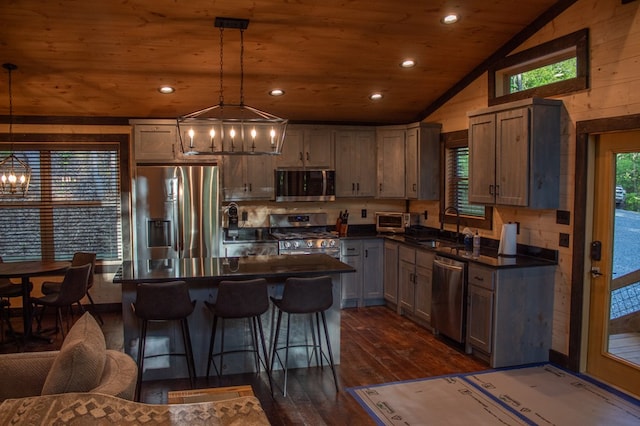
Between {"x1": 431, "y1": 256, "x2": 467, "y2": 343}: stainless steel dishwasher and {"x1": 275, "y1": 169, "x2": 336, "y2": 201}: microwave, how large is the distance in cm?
197

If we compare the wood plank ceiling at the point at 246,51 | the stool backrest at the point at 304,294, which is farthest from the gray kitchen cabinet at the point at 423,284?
the wood plank ceiling at the point at 246,51

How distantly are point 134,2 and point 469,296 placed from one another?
12.4 feet

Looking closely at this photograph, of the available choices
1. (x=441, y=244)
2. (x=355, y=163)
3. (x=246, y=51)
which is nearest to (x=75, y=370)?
(x=246, y=51)

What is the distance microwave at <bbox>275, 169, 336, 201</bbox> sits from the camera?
6.76 meters

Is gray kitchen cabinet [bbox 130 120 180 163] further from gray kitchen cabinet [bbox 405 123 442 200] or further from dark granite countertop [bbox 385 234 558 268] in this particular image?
dark granite countertop [bbox 385 234 558 268]

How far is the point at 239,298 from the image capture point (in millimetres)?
4027

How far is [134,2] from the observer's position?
13.1 feet

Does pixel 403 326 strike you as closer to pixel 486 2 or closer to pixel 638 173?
pixel 638 173

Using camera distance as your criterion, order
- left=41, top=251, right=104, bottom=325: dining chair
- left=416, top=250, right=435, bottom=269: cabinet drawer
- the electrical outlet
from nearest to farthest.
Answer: the electrical outlet → left=416, top=250, right=435, bottom=269: cabinet drawer → left=41, top=251, right=104, bottom=325: dining chair

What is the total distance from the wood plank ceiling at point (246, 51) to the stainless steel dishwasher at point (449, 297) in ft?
6.96

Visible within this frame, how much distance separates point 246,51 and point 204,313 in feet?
7.95

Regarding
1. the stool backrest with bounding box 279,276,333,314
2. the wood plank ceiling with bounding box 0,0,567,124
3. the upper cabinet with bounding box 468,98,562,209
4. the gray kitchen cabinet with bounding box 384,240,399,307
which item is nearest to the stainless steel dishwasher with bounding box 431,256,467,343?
the upper cabinet with bounding box 468,98,562,209

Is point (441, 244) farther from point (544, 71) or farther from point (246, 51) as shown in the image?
point (246, 51)

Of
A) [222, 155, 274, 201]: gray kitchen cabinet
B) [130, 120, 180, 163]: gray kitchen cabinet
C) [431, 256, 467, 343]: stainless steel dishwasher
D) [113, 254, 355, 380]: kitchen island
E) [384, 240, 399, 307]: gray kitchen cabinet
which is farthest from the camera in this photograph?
[222, 155, 274, 201]: gray kitchen cabinet
